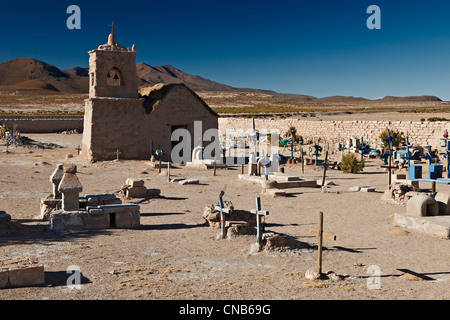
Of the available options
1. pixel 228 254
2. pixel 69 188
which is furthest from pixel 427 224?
pixel 69 188

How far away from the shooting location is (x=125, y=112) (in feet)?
86.7

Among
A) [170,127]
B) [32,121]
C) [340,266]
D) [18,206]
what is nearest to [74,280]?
[340,266]

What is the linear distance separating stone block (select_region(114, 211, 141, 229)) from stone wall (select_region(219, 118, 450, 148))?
24.7 meters

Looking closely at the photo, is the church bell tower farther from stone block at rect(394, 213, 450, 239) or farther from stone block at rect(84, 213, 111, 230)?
stone block at rect(394, 213, 450, 239)

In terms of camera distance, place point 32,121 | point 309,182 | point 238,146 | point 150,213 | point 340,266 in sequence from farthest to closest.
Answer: point 32,121, point 238,146, point 309,182, point 150,213, point 340,266

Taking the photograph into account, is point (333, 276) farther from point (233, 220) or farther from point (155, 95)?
point (155, 95)

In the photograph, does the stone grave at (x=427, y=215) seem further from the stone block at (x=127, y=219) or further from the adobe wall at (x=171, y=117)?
the adobe wall at (x=171, y=117)

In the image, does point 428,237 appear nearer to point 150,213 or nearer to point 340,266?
point 340,266

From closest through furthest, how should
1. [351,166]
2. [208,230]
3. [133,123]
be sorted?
[208,230] → [351,166] → [133,123]

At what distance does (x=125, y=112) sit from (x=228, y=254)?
58.1ft

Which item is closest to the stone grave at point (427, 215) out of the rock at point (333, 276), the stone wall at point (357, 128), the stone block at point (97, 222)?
the rock at point (333, 276)

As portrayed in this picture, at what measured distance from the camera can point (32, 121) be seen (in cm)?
4531

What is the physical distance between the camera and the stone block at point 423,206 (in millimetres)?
13055
